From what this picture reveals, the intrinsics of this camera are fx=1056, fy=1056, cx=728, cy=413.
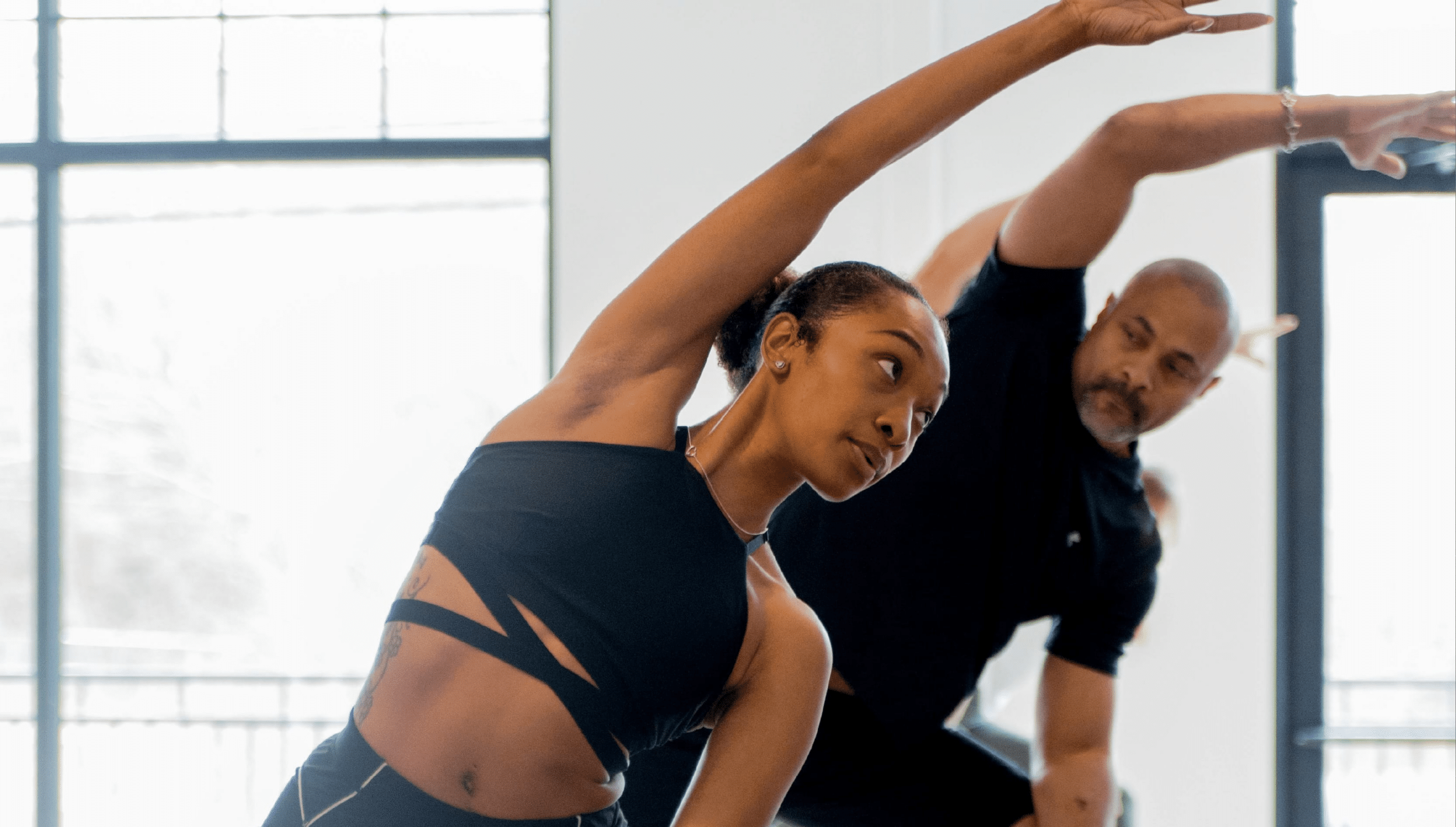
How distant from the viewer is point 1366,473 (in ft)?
9.22

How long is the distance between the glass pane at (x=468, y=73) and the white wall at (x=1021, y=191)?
1.21 feet

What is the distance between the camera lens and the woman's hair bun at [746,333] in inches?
44.7

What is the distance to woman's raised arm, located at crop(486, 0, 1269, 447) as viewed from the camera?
0.95 m

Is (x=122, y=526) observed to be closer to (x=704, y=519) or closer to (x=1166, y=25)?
(x=704, y=519)

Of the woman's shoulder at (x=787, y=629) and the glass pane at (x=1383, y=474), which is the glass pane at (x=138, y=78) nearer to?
the woman's shoulder at (x=787, y=629)

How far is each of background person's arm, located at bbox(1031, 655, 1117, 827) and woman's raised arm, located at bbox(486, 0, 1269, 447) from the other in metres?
0.95

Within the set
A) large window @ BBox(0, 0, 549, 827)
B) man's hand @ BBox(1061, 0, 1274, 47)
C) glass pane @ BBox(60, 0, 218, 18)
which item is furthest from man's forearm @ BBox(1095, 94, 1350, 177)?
glass pane @ BBox(60, 0, 218, 18)

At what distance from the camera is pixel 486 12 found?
3.06 metres

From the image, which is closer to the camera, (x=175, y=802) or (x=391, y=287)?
(x=391, y=287)

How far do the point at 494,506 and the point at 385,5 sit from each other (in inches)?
103

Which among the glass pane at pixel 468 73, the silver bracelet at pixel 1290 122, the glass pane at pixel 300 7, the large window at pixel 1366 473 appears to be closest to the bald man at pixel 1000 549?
the silver bracelet at pixel 1290 122

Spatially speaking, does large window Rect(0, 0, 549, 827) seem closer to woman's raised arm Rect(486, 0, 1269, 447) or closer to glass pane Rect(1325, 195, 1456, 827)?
woman's raised arm Rect(486, 0, 1269, 447)

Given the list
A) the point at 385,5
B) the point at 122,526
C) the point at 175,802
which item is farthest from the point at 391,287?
the point at 175,802

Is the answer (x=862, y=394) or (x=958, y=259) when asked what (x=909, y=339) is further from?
(x=958, y=259)
